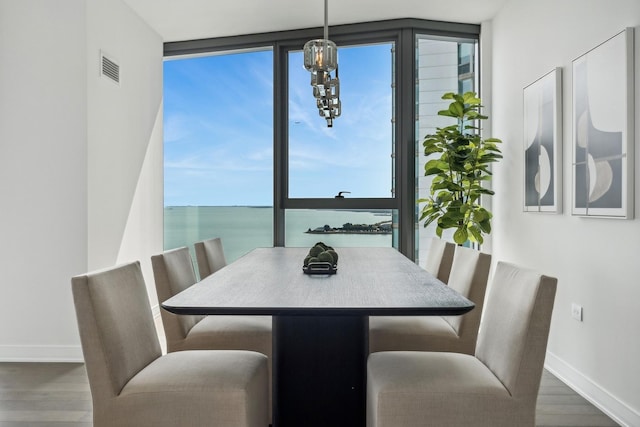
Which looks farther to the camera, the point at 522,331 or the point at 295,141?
the point at 295,141

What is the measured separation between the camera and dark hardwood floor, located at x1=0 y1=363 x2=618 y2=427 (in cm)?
261

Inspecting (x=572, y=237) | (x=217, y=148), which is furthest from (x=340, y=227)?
(x=572, y=237)

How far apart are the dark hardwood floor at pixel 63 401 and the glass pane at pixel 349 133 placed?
2514 millimetres

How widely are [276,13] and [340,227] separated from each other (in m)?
2.12

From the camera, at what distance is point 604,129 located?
273cm

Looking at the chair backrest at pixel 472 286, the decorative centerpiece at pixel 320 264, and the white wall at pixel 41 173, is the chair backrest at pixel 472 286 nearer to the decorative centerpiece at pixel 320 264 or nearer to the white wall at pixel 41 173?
the decorative centerpiece at pixel 320 264

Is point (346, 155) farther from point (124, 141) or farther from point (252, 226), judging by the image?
point (124, 141)

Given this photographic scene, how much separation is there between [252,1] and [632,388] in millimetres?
3868

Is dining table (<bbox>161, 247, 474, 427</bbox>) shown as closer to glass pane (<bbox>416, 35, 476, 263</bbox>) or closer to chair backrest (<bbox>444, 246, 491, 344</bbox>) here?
chair backrest (<bbox>444, 246, 491, 344</bbox>)

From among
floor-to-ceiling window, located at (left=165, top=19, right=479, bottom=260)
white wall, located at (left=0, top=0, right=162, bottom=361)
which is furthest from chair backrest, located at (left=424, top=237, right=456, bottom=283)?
white wall, located at (left=0, top=0, right=162, bottom=361)

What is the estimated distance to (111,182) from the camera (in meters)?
4.09

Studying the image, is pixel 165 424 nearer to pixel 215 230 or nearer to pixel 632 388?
pixel 632 388

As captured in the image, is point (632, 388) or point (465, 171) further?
point (465, 171)

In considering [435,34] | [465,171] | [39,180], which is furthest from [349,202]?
[39,180]
